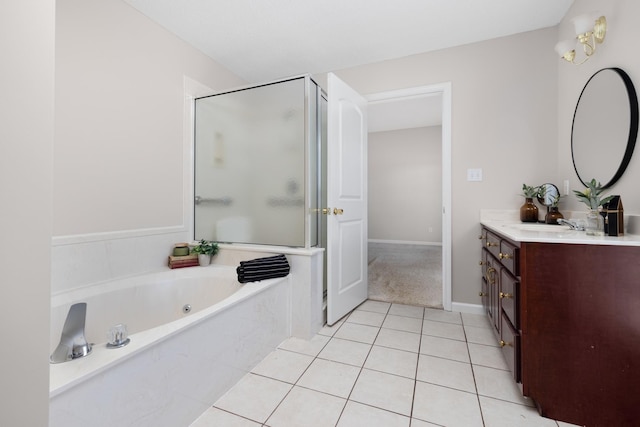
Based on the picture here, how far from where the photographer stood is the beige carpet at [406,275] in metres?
2.74

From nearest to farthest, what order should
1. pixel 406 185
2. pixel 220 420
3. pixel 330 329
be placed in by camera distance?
1. pixel 220 420
2. pixel 330 329
3. pixel 406 185

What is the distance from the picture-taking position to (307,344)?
1.84m

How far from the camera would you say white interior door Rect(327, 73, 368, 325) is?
2.07 meters

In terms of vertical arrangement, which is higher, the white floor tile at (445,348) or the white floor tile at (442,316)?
the white floor tile at (442,316)

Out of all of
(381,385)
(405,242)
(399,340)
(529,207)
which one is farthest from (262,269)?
(405,242)

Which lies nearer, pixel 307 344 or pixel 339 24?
pixel 307 344

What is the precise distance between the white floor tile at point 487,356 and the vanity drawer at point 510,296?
380 mm

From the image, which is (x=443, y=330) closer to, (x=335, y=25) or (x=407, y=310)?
(x=407, y=310)

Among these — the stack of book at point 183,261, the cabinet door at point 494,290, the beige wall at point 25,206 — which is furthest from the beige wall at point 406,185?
the beige wall at point 25,206

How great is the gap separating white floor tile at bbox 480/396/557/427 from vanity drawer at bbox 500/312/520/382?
13cm

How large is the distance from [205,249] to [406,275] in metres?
2.52

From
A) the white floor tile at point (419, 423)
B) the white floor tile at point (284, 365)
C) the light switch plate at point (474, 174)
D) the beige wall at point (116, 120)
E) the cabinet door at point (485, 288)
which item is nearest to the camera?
the white floor tile at point (419, 423)

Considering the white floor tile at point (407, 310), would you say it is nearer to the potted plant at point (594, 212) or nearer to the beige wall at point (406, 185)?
the potted plant at point (594, 212)

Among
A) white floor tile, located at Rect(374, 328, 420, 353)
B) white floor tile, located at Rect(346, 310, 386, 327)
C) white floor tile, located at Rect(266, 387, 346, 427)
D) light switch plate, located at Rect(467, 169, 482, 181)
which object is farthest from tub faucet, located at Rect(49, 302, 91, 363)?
light switch plate, located at Rect(467, 169, 482, 181)
